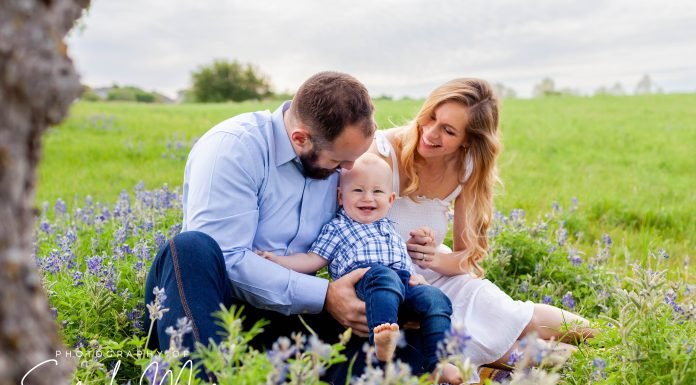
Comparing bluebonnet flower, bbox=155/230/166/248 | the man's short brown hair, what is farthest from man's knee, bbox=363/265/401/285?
bluebonnet flower, bbox=155/230/166/248

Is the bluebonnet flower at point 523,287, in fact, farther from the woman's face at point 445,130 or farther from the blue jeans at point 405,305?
the blue jeans at point 405,305

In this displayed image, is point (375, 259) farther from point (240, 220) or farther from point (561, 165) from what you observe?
point (561, 165)

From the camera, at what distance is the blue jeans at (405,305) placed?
3451 millimetres

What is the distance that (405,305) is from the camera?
3811 millimetres

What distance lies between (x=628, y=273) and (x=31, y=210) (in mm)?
5503

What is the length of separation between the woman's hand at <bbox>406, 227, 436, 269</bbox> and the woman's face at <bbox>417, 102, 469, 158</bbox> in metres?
0.51

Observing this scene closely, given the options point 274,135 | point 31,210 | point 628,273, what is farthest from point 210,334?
point 628,273

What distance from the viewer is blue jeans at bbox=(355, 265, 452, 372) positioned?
11.3ft

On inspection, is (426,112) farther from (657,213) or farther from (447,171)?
(657,213)

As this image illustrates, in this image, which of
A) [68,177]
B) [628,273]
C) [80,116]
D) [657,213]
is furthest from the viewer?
[80,116]

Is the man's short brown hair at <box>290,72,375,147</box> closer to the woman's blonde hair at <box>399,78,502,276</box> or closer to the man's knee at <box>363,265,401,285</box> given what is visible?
the man's knee at <box>363,265,401,285</box>

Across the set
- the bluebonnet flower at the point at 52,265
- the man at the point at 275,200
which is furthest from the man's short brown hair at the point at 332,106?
the bluebonnet flower at the point at 52,265

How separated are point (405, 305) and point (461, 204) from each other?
128 centimetres

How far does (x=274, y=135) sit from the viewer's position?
387cm
